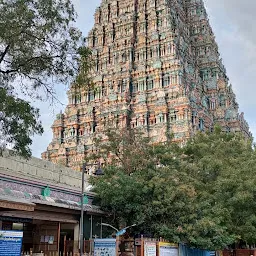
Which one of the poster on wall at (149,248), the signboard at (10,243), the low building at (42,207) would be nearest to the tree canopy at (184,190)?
the low building at (42,207)

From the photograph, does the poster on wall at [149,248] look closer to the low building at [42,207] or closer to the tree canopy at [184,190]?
the tree canopy at [184,190]

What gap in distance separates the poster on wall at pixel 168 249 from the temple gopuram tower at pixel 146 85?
79.4ft

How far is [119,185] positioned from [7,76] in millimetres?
8957

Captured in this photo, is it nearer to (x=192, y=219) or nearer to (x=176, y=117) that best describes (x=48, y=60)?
(x=192, y=219)

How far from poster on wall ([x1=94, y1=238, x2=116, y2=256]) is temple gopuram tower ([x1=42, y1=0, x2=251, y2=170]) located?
27.1 m

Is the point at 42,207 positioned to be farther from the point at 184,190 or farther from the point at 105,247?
the point at 184,190

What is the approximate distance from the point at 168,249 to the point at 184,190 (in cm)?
303

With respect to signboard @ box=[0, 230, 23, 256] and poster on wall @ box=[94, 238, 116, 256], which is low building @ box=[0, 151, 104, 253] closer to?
poster on wall @ box=[94, 238, 116, 256]

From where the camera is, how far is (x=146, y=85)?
164ft

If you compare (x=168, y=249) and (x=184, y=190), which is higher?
(x=184, y=190)

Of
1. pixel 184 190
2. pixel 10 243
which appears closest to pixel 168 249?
pixel 184 190

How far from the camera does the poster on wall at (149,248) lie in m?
17.1

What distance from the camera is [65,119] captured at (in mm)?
52812

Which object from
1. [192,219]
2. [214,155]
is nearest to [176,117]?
[214,155]
